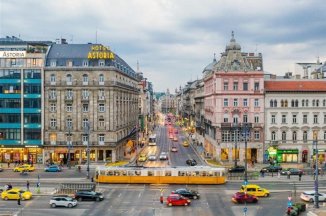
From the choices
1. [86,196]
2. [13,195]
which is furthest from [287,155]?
[13,195]

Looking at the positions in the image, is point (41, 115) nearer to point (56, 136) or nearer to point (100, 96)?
point (56, 136)

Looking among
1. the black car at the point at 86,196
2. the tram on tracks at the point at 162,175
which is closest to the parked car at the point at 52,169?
the tram on tracks at the point at 162,175

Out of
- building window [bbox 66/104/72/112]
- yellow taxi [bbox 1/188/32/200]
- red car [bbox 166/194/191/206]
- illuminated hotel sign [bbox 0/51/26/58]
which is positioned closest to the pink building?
building window [bbox 66/104/72/112]

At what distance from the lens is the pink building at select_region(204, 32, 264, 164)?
104 m

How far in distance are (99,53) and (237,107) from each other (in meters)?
32.1

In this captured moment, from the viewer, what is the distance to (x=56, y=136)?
10444cm

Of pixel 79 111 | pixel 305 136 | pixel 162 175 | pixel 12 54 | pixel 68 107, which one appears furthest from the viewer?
pixel 68 107

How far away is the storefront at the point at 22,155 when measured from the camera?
105 meters

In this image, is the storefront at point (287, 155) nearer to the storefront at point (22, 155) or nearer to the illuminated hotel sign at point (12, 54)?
the storefront at point (22, 155)

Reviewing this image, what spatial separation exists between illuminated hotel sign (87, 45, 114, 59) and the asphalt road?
4092cm

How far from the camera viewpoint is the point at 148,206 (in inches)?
2414

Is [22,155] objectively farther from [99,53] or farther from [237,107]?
[237,107]

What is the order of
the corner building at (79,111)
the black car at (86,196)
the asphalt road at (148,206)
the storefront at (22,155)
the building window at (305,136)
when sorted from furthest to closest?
the storefront at (22,155) → the corner building at (79,111) → the building window at (305,136) → the black car at (86,196) → the asphalt road at (148,206)

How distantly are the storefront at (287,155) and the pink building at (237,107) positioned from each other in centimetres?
378
